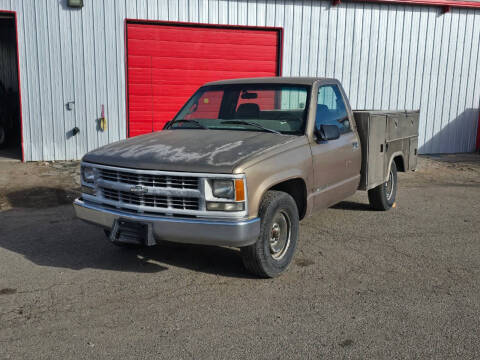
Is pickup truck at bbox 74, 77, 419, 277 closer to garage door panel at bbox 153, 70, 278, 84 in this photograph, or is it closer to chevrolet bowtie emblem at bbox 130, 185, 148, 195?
chevrolet bowtie emblem at bbox 130, 185, 148, 195

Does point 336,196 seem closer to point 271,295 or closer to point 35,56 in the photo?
point 271,295

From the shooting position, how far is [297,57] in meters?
11.6

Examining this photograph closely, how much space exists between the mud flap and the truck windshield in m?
1.51

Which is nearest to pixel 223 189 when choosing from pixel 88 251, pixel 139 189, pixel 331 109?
pixel 139 189

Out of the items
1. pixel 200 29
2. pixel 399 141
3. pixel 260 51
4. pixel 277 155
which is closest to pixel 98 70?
pixel 200 29

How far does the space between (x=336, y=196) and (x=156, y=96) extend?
22.3ft

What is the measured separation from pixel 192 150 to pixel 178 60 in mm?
7404

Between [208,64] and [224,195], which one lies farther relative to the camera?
[208,64]

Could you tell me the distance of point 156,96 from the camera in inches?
436

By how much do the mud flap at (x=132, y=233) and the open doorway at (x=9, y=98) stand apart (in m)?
7.78

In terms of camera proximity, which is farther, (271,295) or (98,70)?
(98,70)

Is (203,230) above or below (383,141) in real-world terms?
below

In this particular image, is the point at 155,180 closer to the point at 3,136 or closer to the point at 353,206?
the point at 353,206

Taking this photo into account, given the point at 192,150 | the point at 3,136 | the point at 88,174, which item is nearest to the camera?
the point at 192,150
